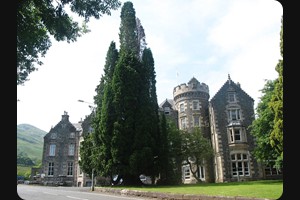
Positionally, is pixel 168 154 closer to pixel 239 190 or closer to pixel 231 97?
pixel 239 190

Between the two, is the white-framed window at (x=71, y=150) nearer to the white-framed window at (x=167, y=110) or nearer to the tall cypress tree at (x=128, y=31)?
the white-framed window at (x=167, y=110)

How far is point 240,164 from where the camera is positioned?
110ft

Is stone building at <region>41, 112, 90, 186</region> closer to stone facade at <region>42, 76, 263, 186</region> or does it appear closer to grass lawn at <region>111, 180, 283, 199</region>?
stone facade at <region>42, 76, 263, 186</region>

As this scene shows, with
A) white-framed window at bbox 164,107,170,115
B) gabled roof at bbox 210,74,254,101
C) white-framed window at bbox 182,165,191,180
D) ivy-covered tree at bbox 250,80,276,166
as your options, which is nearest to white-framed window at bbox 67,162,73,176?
white-framed window at bbox 164,107,170,115

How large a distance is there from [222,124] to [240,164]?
16.8ft

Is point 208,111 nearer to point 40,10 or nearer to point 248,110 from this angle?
point 248,110

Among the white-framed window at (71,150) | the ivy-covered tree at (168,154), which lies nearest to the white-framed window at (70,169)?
the white-framed window at (71,150)

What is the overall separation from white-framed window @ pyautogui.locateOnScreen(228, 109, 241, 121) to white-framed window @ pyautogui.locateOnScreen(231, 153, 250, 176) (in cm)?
453

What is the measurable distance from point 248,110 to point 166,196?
83.0 ft

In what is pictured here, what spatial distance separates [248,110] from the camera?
118 feet

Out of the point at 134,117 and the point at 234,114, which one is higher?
the point at 234,114

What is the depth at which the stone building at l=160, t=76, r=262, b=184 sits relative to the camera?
33.3 meters

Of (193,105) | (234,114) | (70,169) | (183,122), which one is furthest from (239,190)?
(70,169)
